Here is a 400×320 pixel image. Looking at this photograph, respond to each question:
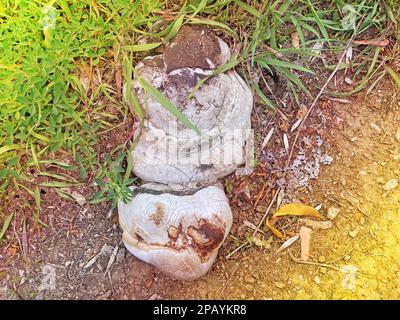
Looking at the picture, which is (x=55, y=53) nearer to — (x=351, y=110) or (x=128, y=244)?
(x=128, y=244)

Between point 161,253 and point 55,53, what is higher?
point 55,53

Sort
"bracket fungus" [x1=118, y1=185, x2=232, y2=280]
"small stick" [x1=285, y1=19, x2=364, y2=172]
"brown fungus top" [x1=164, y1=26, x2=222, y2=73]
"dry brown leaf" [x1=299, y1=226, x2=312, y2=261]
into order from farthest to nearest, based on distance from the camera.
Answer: "small stick" [x1=285, y1=19, x2=364, y2=172]
"dry brown leaf" [x1=299, y1=226, x2=312, y2=261]
"brown fungus top" [x1=164, y1=26, x2=222, y2=73]
"bracket fungus" [x1=118, y1=185, x2=232, y2=280]

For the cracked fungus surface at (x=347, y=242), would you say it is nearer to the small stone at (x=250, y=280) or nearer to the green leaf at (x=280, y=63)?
the small stone at (x=250, y=280)

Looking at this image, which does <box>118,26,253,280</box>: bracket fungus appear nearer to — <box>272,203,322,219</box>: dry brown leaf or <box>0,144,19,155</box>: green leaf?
<box>272,203,322,219</box>: dry brown leaf

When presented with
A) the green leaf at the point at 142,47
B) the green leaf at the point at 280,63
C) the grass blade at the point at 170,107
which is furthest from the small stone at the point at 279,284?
the green leaf at the point at 142,47

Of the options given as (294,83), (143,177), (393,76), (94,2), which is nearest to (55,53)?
(94,2)

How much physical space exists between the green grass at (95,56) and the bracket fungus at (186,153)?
10cm

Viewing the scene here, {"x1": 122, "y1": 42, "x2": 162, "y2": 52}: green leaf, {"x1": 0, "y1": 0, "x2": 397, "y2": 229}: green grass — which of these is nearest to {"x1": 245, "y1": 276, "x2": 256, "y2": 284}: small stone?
{"x1": 0, "y1": 0, "x2": 397, "y2": 229}: green grass

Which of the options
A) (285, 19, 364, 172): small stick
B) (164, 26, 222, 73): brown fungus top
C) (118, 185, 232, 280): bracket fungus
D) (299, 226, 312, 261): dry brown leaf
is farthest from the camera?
(285, 19, 364, 172): small stick

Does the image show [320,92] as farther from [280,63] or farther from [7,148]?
[7,148]

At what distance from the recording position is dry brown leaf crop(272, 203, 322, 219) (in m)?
2.70

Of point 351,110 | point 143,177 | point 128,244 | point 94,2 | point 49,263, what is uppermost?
point 94,2

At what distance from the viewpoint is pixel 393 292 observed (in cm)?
259

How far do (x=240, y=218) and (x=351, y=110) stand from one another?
763 mm
